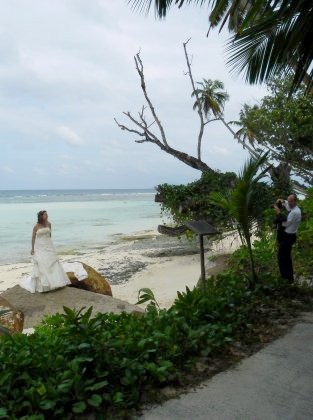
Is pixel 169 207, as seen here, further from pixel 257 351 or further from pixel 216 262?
pixel 257 351

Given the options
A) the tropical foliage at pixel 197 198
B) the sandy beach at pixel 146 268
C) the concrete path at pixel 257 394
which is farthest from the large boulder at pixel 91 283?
the concrete path at pixel 257 394

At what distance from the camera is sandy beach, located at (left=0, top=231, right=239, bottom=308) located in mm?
12219

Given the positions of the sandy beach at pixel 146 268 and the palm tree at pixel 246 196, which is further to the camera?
the sandy beach at pixel 146 268

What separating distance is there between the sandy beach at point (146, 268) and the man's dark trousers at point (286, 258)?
3624mm

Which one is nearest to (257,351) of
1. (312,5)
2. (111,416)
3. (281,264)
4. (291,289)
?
(111,416)

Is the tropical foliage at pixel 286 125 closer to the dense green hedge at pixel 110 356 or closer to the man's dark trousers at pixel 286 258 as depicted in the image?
the man's dark trousers at pixel 286 258

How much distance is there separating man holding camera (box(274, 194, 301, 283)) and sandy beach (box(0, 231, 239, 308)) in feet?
12.0

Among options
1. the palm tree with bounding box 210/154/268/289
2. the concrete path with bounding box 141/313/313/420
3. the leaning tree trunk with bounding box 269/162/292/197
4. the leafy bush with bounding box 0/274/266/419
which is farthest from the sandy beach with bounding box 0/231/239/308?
the concrete path with bounding box 141/313/313/420

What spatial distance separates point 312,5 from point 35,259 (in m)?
7.44

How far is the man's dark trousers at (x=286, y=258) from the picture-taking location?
23.5 ft

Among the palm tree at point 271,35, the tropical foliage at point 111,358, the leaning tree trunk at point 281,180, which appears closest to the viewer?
the tropical foliage at point 111,358

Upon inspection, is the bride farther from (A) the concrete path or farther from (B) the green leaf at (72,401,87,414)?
(B) the green leaf at (72,401,87,414)

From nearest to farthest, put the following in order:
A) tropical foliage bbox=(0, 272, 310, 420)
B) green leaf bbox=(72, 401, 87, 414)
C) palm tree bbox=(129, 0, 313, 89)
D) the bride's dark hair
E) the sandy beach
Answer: green leaf bbox=(72, 401, 87, 414), tropical foliage bbox=(0, 272, 310, 420), palm tree bbox=(129, 0, 313, 89), the bride's dark hair, the sandy beach

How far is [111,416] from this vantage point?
117 inches
